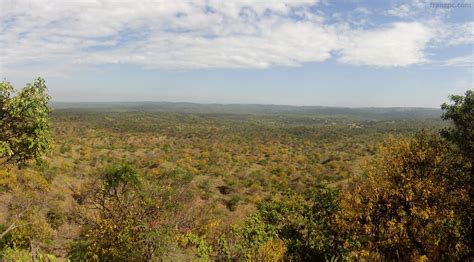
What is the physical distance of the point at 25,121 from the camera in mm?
12273

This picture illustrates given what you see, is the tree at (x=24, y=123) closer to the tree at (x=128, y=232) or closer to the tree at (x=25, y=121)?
the tree at (x=25, y=121)

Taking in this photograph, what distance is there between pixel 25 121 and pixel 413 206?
14957mm

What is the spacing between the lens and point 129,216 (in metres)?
13.8

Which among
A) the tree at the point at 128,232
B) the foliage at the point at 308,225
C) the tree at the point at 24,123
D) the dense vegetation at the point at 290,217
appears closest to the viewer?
the tree at the point at 24,123

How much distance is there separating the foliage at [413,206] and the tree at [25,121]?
12.4 metres

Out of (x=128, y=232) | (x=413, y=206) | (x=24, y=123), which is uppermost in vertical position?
(x=24, y=123)

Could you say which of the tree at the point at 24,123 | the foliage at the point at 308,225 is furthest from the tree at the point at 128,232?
the foliage at the point at 308,225

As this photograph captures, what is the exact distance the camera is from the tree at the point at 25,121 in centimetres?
1171

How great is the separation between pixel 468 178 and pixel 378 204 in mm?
3753

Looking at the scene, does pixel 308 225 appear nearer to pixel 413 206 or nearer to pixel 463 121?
pixel 413 206

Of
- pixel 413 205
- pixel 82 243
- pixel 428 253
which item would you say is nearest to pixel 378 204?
pixel 413 205

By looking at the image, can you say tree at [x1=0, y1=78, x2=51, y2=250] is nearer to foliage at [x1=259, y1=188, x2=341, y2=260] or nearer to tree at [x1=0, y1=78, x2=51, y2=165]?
tree at [x1=0, y1=78, x2=51, y2=165]

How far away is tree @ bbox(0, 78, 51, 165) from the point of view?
1171 centimetres

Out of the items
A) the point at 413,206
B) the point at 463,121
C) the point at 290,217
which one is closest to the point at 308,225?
the point at 290,217
